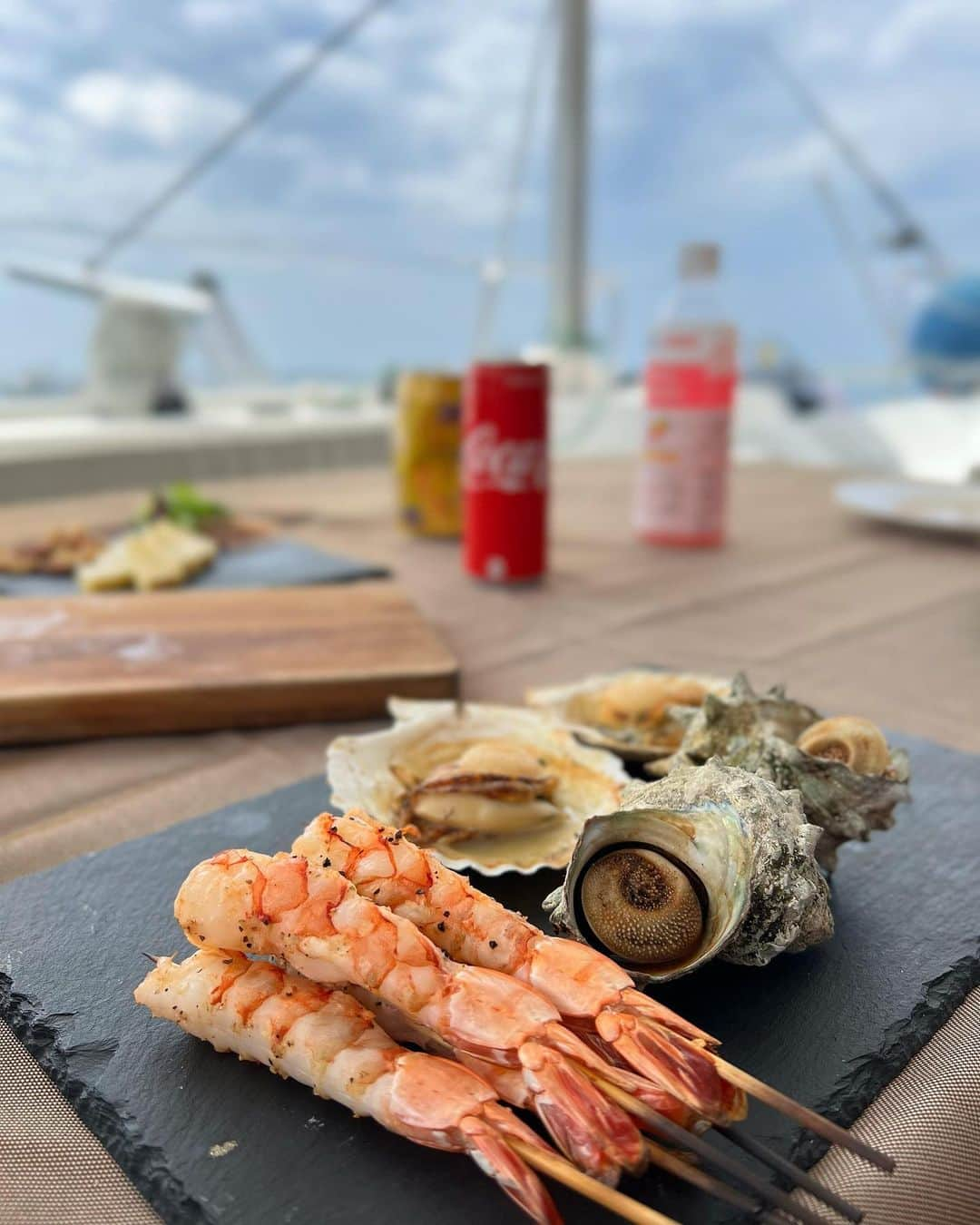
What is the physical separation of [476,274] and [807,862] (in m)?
5.05

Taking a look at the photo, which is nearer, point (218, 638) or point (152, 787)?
point (152, 787)

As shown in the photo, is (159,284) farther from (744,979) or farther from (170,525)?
(744,979)

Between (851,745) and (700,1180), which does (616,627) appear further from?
(700,1180)

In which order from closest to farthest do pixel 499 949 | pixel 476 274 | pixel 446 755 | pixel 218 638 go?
pixel 499 949
pixel 446 755
pixel 218 638
pixel 476 274

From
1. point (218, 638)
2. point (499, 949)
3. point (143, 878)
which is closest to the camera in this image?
point (499, 949)

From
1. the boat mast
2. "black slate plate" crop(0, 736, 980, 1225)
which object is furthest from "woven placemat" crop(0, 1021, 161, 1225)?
the boat mast

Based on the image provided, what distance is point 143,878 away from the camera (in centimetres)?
54

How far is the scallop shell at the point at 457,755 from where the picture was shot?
56cm

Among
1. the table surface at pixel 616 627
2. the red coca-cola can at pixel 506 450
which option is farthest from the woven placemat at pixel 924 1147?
the red coca-cola can at pixel 506 450

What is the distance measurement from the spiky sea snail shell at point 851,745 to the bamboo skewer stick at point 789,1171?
233mm

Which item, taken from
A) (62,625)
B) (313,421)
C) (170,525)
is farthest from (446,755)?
(313,421)

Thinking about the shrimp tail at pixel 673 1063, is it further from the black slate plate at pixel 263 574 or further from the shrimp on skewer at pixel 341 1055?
the black slate plate at pixel 263 574

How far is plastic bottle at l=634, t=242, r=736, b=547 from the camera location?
1.31 m

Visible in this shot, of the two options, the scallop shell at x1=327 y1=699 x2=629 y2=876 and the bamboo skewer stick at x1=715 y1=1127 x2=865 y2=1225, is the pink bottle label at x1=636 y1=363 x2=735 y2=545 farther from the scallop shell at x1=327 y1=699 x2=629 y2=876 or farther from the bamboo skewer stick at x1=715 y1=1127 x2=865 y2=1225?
the bamboo skewer stick at x1=715 y1=1127 x2=865 y2=1225
